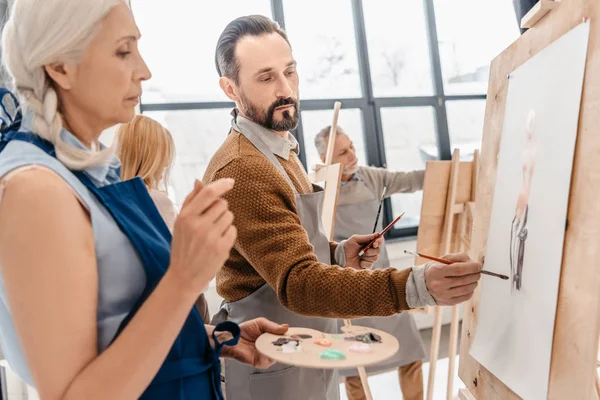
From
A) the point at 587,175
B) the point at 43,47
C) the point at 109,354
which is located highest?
the point at 43,47

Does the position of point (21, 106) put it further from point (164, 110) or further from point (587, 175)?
point (164, 110)

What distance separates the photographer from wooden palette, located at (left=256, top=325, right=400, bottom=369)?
38.9 inches

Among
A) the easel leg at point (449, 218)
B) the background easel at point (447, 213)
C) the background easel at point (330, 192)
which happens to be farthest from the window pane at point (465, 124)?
the background easel at point (330, 192)

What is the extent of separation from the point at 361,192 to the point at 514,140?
2.03 m

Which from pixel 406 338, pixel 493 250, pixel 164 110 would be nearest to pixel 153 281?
pixel 493 250

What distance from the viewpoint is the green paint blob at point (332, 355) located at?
41.5 inches

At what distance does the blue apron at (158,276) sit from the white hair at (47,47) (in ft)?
0.09

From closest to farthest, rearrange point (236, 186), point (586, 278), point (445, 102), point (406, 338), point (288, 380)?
1. point (586, 278)
2. point (236, 186)
3. point (288, 380)
4. point (406, 338)
5. point (445, 102)

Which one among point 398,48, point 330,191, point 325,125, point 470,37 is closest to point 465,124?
point 470,37

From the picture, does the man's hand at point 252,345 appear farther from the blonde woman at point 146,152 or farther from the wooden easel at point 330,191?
the wooden easel at point 330,191

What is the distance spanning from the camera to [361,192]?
10.8 feet

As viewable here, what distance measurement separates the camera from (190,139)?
4.21 m

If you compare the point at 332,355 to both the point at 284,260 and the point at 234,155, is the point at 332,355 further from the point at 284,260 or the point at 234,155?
the point at 234,155

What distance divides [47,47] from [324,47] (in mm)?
4164
